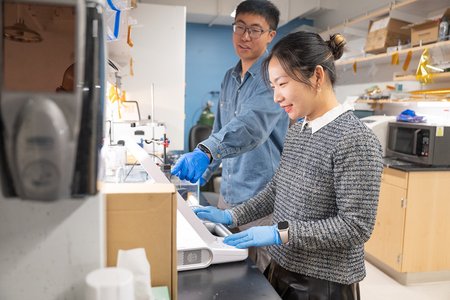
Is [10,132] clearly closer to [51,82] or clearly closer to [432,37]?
[51,82]

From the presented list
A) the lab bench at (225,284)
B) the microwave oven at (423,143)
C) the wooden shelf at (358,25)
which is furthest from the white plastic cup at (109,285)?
the wooden shelf at (358,25)

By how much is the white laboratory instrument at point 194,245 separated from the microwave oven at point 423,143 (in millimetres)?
2155

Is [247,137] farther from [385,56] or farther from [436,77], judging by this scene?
[385,56]

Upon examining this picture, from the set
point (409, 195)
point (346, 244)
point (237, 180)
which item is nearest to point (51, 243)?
point (346, 244)

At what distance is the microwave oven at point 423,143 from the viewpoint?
2688 millimetres

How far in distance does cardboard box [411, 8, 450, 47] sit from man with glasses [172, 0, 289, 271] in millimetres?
1890

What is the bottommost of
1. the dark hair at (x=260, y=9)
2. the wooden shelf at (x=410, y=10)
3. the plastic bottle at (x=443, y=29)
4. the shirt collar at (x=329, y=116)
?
the shirt collar at (x=329, y=116)

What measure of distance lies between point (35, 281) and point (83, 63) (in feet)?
1.33

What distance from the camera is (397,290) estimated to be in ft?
8.80

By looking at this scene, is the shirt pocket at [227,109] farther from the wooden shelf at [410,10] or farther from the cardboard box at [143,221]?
the wooden shelf at [410,10]

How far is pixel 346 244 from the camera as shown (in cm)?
105

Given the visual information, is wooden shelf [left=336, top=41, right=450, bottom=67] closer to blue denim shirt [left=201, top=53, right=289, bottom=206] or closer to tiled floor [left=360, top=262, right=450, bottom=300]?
tiled floor [left=360, top=262, right=450, bottom=300]

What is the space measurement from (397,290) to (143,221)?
8.34 ft

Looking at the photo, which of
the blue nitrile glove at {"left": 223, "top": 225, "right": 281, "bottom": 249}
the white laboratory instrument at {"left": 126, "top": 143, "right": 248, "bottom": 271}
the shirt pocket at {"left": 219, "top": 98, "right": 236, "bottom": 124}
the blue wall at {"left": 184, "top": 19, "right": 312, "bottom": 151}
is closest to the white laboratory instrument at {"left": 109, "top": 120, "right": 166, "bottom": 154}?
the shirt pocket at {"left": 219, "top": 98, "right": 236, "bottom": 124}
